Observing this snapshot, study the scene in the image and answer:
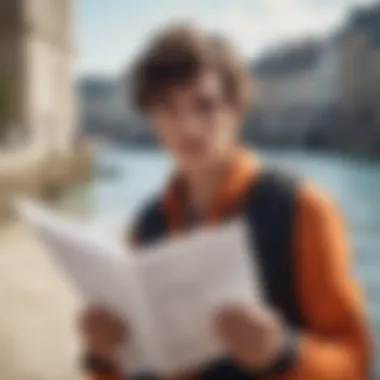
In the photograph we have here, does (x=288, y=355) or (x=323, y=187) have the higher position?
(x=323, y=187)

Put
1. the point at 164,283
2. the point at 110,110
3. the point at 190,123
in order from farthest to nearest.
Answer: the point at 110,110 < the point at 190,123 < the point at 164,283

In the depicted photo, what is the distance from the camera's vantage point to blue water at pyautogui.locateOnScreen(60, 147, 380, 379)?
0.92 m

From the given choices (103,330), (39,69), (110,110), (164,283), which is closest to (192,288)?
(164,283)

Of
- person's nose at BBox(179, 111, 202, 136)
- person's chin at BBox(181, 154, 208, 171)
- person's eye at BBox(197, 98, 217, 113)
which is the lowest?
person's chin at BBox(181, 154, 208, 171)

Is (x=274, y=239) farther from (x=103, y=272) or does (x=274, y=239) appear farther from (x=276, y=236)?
(x=103, y=272)

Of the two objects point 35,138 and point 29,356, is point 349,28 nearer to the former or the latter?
point 35,138

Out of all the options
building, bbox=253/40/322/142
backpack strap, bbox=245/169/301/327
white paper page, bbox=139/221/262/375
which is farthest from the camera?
building, bbox=253/40/322/142

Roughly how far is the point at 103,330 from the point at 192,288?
0.43ft

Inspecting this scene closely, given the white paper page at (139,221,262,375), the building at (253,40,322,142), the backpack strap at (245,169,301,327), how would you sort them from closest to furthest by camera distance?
the white paper page at (139,221,262,375) < the backpack strap at (245,169,301,327) < the building at (253,40,322,142)

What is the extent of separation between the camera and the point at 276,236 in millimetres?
867

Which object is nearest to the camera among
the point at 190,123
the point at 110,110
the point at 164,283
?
the point at 164,283

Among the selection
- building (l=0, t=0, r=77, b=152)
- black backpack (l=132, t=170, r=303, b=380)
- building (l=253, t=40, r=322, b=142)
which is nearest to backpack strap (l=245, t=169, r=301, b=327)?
black backpack (l=132, t=170, r=303, b=380)

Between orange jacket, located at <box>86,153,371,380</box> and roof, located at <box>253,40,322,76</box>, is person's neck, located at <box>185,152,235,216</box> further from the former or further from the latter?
roof, located at <box>253,40,322,76</box>

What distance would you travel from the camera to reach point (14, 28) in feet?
3.54
